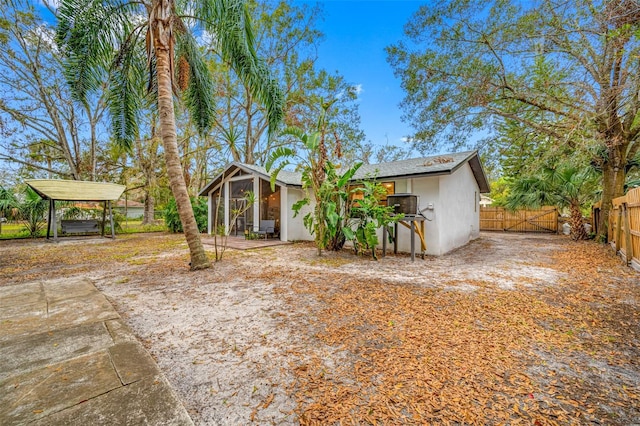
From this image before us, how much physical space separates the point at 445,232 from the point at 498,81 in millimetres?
5677

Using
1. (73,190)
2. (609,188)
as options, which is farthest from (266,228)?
(609,188)

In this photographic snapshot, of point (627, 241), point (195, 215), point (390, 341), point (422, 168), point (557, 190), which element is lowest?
point (390, 341)

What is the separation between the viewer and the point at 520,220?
17.1 metres

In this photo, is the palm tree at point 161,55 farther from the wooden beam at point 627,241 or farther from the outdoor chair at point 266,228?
the wooden beam at point 627,241

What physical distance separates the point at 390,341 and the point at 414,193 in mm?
7147

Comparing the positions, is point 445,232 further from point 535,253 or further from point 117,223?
point 117,223

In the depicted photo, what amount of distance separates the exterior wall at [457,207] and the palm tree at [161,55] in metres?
6.22

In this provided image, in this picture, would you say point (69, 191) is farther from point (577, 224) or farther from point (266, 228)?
point (577, 224)

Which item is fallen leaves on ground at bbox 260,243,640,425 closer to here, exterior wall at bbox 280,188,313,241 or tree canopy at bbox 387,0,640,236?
tree canopy at bbox 387,0,640,236

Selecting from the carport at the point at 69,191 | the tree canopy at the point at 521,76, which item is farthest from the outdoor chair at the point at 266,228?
the tree canopy at the point at 521,76

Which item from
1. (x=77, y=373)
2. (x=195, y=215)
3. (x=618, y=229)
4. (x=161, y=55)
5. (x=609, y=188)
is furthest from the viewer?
(x=195, y=215)

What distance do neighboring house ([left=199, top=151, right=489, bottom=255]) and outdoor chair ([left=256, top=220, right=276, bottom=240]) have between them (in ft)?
0.80

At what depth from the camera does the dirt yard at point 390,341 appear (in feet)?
6.61

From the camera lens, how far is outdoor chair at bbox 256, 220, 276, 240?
40.5ft
